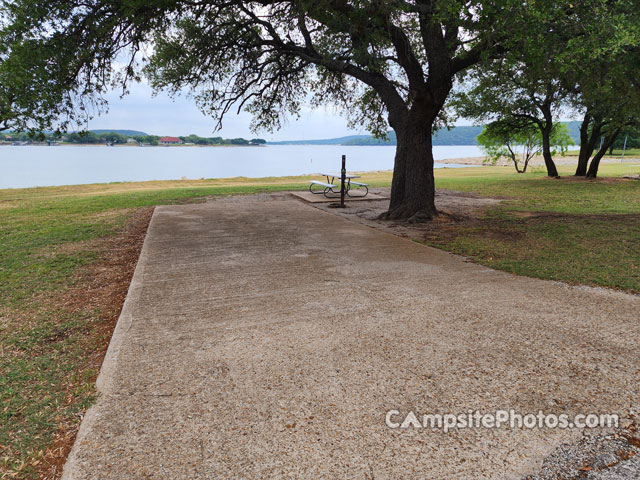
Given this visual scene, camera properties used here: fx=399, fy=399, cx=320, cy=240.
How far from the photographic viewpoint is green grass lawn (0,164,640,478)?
2.62 metres

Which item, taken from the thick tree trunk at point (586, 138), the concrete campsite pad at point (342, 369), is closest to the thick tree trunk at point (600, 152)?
the thick tree trunk at point (586, 138)

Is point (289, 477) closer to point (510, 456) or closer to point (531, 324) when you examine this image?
point (510, 456)

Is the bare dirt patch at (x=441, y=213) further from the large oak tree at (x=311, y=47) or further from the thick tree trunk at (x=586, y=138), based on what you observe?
the thick tree trunk at (x=586, y=138)

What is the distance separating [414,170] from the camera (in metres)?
9.54

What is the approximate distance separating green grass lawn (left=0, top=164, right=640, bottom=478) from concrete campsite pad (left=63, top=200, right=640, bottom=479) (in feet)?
0.94

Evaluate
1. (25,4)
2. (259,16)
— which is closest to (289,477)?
(25,4)

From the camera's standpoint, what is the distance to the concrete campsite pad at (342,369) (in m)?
2.15

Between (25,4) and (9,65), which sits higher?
(25,4)

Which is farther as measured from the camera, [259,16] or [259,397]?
[259,16]

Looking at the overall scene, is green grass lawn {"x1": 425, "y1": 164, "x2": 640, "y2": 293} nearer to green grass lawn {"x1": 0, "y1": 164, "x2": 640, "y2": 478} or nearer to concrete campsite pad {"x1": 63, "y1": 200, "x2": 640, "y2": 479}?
green grass lawn {"x1": 0, "y1": 164, "x2": 640, "y2": 478}

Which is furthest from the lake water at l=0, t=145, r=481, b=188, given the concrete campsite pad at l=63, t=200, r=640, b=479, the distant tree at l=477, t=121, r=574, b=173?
the concrete campsite pad at l=63, t=200, r=640, b=479

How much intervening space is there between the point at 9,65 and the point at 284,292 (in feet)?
16.5

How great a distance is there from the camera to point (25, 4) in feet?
18.8

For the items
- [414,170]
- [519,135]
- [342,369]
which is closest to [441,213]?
[414,170]
